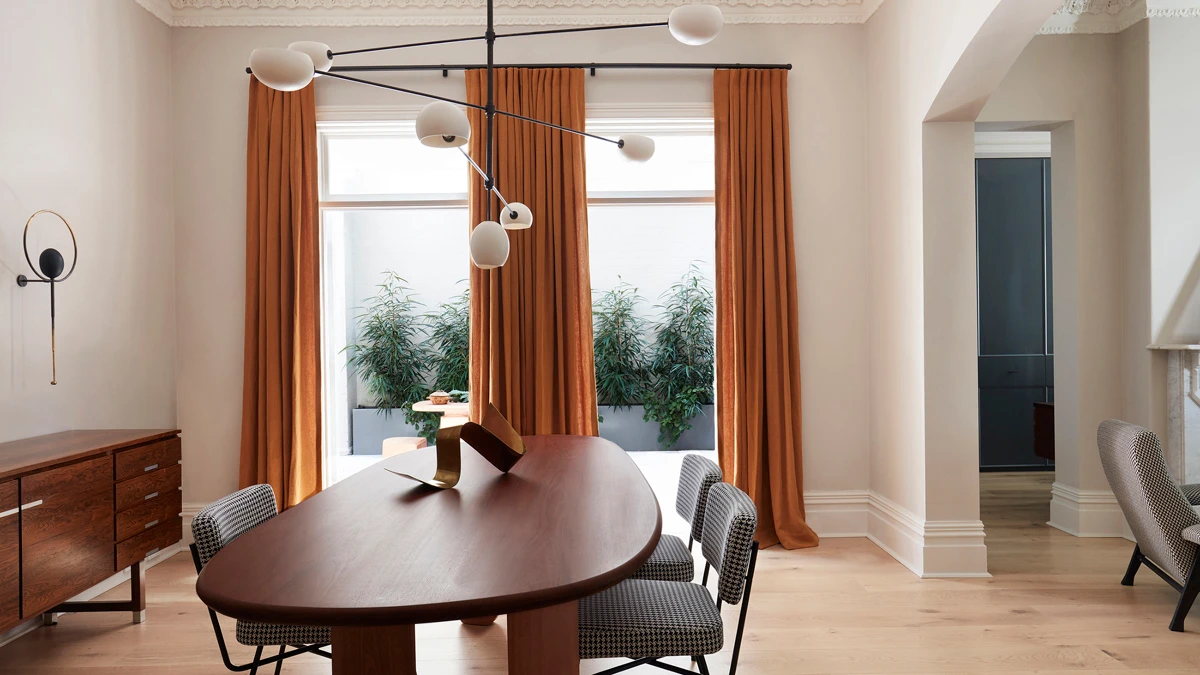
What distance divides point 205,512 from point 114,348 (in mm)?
2218

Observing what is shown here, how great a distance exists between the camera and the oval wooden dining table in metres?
1.29

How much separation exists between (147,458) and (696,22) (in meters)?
2.84

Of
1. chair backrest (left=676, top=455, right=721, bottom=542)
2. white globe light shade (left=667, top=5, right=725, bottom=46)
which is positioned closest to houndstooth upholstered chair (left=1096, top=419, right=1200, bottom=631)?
chair backrest (left=676, top=455, right=721, bottom=542)

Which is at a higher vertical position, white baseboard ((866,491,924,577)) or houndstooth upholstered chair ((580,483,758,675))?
houndstooth upholstered chair ((580,483,758,675))

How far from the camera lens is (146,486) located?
9.92 feet

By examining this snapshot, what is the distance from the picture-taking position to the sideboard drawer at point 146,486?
2869 millimetres

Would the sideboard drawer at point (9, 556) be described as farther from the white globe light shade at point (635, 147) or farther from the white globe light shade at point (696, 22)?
the white globe light shade at point (696, 22)

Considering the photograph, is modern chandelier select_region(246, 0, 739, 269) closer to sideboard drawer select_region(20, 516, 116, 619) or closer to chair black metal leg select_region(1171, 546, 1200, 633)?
sideboard drawer select_region(20, 516, 116, 619)

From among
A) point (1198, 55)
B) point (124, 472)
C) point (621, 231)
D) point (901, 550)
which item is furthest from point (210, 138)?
point (1198, 55)

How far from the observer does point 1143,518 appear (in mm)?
3023

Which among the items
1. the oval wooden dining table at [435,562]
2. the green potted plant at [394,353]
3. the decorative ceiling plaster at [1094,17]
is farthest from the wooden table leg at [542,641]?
the decorative ceiling plaster at [1094,17]

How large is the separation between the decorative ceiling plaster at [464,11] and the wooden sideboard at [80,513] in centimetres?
249

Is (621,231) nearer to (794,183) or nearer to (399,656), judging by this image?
(794,183)

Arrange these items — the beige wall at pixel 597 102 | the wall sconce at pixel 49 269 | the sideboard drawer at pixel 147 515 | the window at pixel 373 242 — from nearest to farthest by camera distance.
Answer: the sideboard drawer at pixel 147 515 < the wall sconce at pixel 49 269 < the beige wall at pixel 597 102 < the window at pixel 373 242
